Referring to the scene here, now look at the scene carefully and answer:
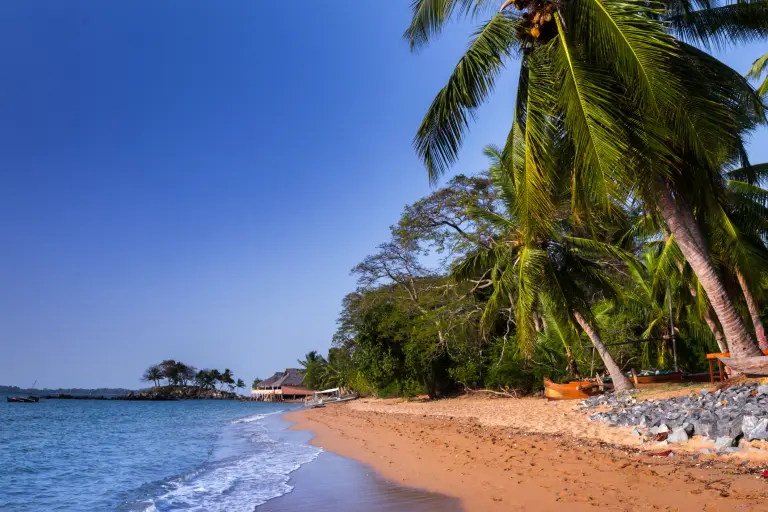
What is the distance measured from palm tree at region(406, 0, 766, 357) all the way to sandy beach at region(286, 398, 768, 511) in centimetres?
235

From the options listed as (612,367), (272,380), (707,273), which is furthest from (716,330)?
(272,380)

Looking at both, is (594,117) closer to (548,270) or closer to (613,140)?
(613,140)

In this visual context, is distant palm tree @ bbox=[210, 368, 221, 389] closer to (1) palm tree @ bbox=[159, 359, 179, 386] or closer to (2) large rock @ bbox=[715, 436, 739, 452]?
(1) palm tree @ bbox=[159, 359, 179, 386]

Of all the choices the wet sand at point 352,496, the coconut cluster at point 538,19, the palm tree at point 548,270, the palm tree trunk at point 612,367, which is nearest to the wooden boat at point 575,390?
the palm tree trunk at point 612,367

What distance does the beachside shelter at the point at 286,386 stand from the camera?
74.5 metres

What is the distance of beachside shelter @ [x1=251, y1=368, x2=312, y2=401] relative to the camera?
74.5 meters

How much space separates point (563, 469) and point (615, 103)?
15.8 ft

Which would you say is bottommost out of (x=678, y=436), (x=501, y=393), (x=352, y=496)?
(x=352, y=496)

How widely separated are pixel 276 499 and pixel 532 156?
233 inches

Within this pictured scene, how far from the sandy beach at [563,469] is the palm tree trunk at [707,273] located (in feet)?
5.60

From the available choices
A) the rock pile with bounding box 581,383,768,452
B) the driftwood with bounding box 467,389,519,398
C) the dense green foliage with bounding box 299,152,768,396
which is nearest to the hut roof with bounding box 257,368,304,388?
the dense green foliage with bounding box 299,152,768,396

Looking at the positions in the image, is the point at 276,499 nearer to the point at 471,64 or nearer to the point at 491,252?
the point at 471,64

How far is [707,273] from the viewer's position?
692 centimetres

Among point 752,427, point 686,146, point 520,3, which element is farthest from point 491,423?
point 520,3
